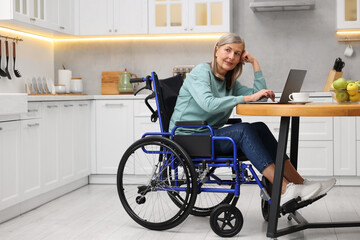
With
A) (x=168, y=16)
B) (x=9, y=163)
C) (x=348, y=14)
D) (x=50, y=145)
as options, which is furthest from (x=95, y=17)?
(x=348, y=14)

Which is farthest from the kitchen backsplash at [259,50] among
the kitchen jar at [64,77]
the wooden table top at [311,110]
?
the wooden table top at [311,110]

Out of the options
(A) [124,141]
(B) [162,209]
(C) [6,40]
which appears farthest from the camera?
(A) [124,141]

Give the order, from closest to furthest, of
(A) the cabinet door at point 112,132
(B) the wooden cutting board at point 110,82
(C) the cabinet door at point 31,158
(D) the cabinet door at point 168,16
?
(C) the cabinet door at point 31,158 → (A) the cabinet door at point 112,132 → (D) the cabinet door at point 168,16 → (B) the wooden cutting board at point 110,82

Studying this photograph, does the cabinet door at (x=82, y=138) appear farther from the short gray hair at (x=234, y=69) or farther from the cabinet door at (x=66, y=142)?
the short gray hair at (x=234, y=69)

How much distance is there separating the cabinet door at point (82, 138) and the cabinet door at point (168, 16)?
962 mm

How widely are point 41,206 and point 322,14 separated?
120 inches

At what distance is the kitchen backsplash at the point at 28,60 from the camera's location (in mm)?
4422

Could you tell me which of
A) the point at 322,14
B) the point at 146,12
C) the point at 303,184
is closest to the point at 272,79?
the point at 322,14

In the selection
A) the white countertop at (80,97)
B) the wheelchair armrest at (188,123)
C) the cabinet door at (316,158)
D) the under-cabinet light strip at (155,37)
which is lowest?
the cabinet door at (316,158)

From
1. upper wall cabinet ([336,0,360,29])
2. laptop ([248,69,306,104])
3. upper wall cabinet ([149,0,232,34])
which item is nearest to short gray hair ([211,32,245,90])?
laptop ([248,69,306,104])

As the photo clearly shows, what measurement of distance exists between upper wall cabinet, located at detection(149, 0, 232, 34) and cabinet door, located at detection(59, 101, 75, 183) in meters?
1.15

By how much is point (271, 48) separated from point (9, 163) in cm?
274

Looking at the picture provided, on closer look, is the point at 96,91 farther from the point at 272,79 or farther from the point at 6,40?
the point at 272,79

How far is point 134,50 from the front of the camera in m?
5.32
